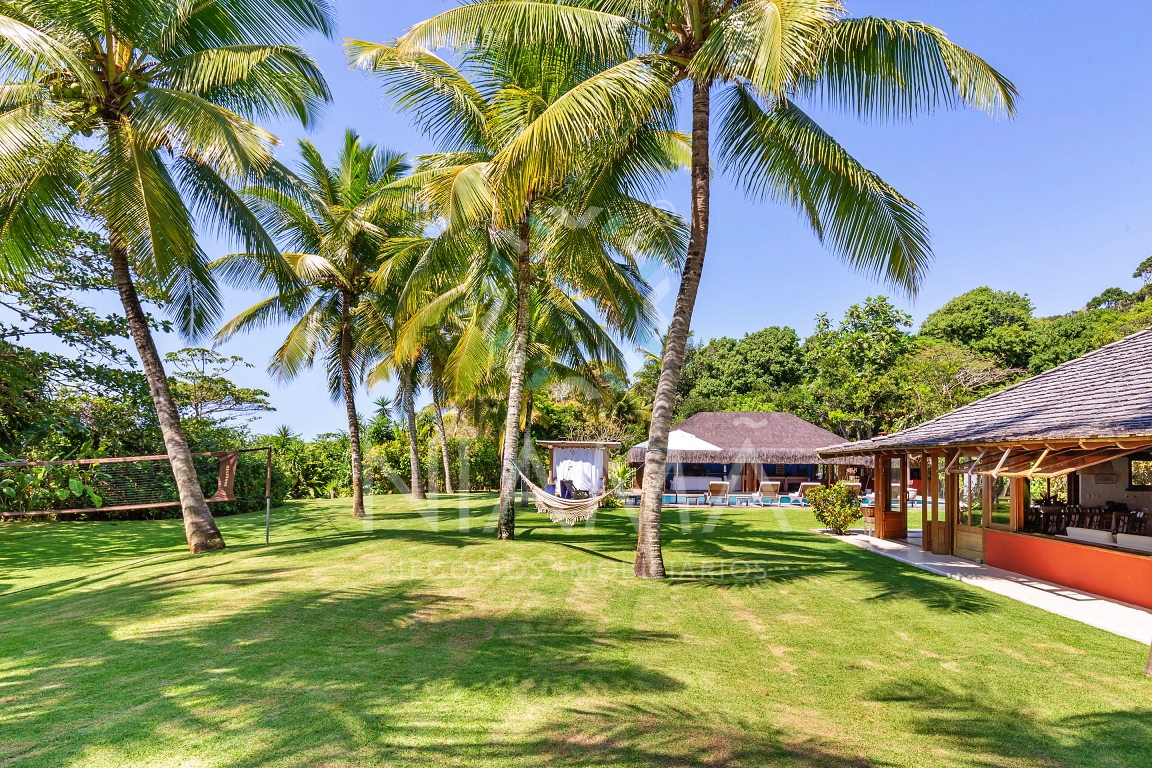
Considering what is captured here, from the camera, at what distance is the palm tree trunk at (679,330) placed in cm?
727

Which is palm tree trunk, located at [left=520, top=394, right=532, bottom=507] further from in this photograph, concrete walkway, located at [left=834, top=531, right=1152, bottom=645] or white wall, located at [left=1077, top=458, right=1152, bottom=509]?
white wall, located at [left=1077, top=458, right=1152, bottom=509]

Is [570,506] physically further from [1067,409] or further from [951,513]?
[1067,409]

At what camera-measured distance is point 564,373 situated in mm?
17766

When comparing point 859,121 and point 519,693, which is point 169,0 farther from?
point 519,693

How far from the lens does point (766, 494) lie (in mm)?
19969

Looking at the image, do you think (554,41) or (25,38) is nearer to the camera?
(25,38)

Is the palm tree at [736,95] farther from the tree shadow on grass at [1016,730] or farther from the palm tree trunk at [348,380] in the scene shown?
the palm tree trunk at [348,380]

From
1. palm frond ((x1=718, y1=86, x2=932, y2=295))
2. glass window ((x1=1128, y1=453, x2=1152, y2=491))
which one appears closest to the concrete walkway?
palm frond ((x1=718, y1=86, x2=932, y2=295))

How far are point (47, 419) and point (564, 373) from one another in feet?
35.6

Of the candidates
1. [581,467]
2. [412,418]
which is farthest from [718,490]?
[412,418]

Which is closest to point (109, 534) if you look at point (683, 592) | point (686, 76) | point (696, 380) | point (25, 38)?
point (25, 38)

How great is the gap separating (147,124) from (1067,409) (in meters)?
11.2

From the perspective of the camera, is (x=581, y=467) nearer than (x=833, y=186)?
No

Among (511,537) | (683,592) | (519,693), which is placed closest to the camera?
(519,693)
